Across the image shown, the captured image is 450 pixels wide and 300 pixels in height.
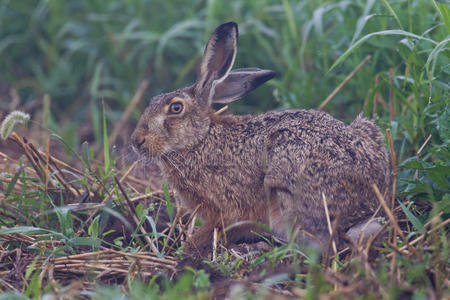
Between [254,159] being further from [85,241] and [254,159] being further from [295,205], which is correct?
[85,241]

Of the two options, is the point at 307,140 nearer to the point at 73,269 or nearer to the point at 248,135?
the point at 248,135

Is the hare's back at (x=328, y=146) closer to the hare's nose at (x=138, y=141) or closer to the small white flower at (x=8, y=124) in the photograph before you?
the hare's nose at (x=138, y=141)

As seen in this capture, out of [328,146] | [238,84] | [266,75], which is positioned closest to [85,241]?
[328,146]

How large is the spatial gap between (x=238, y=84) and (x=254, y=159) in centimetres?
84

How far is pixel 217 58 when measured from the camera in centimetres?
455

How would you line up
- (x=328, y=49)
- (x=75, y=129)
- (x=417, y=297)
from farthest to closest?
(x=75, y=129) < (x=328, y=49) < (x=417, y=297)

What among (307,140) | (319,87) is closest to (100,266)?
(307,140)

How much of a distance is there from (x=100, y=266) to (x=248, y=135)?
1.54 meters

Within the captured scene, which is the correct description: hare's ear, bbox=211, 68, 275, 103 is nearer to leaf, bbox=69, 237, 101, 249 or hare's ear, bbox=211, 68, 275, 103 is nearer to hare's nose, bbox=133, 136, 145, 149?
hare's nose, bbox=133, 136, 145, 149

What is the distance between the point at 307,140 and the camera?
396 centimetres

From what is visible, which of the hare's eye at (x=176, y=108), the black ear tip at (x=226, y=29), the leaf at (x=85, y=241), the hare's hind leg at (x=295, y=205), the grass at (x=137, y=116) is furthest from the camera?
the hare's eye at (x=176, y=108)

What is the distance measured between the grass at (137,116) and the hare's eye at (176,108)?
1.91 ft

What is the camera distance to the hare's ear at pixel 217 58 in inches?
173

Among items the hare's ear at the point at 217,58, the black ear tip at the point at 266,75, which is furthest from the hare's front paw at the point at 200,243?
the black ear tip at the point at 266,75
